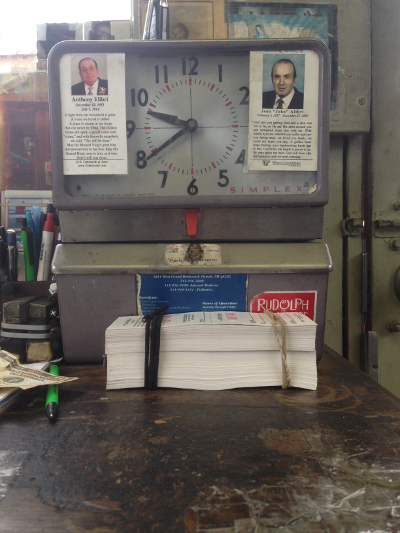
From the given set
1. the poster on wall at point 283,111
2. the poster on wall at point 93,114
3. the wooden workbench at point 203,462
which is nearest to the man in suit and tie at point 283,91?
the poster on wall at point 283,111

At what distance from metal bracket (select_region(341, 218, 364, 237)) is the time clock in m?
0.42

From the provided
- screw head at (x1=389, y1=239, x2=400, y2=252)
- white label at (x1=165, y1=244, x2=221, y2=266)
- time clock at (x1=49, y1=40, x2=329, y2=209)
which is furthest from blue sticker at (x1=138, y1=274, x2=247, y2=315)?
screw head at (x1=389, y1=239, x2=400, y2=252)

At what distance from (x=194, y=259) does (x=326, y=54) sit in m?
0.55

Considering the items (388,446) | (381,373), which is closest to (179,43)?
(388,446)

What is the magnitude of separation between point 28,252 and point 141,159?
47 cm

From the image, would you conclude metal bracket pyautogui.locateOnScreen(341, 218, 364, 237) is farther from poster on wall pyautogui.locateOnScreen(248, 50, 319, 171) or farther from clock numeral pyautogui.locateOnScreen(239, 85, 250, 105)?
clock numeral pyautogui.locateOnScreen(239, 85, 250, 105)

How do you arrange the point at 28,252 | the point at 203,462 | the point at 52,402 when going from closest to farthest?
the point at 203,462, the point at 52,402, the point at 28,252

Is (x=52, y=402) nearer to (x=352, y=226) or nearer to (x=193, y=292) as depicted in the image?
(x=193, y=292)

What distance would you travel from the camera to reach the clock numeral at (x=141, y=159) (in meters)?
0.86

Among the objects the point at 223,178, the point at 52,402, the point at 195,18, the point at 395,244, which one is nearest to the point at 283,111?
the point at 223,178

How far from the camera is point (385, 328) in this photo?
4.01 ft

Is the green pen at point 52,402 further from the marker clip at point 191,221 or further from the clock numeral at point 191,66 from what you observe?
the clock numeral at point 191,66

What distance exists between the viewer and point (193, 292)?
0.83m

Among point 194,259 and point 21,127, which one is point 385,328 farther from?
point 21,127
